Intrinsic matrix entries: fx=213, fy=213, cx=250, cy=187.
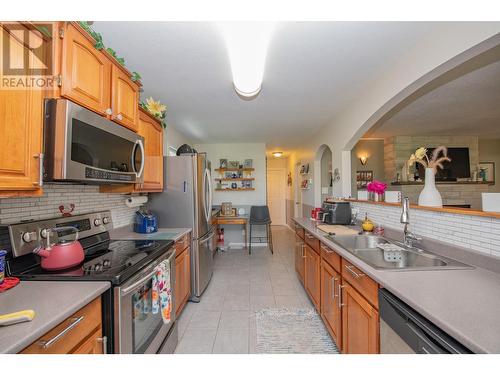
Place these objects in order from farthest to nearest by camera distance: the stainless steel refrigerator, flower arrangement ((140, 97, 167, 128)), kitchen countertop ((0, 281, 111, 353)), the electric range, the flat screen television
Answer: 1. the flat screen television
2. the stainless steel refrigerator
3. flower arrangement ((140, 97, 167, 128))
4. the electric range
5. kitchen countertop ((0, 281, 111, 353))

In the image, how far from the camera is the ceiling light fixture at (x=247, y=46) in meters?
1.30

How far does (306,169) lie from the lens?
5340 mm

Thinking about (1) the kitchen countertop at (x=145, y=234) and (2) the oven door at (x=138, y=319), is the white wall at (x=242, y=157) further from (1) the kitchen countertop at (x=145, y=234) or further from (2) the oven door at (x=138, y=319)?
(2) the oven door at (x=138, y=319)

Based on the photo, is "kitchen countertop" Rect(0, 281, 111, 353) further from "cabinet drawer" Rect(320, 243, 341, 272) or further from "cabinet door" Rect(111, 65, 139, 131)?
"cabinet drawer" Rect(320, 243, 341, 272)

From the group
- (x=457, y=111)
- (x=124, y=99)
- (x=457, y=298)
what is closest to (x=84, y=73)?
(x=124, y=99)

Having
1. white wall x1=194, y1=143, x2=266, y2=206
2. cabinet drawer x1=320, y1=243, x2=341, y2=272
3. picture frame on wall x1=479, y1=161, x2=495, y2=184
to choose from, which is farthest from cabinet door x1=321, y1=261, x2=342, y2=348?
picture frame on wall x1=479, y1=161, x2=495, y2=184

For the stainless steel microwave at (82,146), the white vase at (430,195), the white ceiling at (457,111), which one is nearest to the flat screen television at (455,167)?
the white ceiling at (457,111)

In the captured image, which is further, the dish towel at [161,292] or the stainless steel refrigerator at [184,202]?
the stainless steel refrigerator at [184,202]

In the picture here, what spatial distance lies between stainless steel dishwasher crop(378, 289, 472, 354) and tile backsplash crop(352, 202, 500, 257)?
2.17ft

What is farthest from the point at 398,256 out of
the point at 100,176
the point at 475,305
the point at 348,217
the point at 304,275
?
the point at 100,176

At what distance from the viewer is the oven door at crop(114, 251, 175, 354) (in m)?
1.06

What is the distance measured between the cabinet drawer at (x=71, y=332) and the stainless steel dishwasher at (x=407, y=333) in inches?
51.5

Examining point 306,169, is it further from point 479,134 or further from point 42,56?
point 42,56

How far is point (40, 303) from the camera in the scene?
825mm
